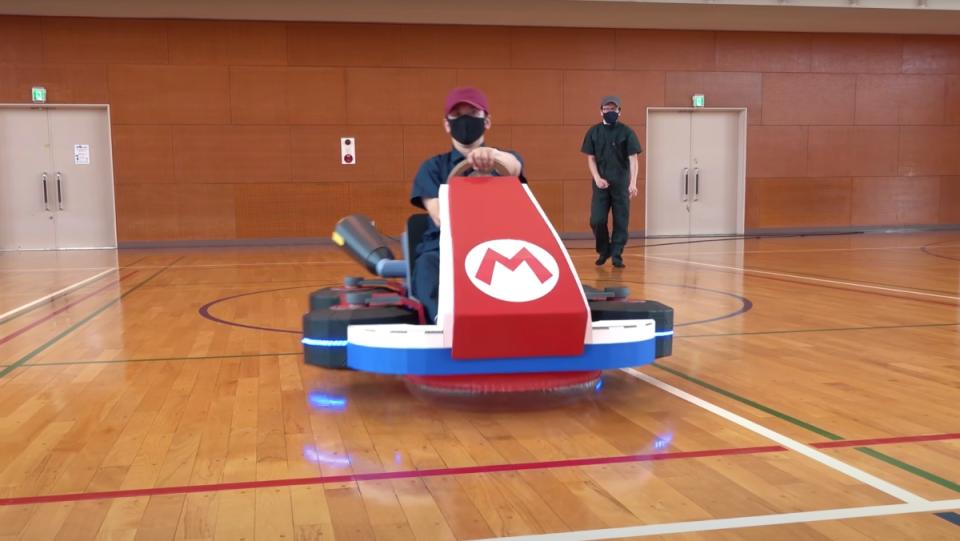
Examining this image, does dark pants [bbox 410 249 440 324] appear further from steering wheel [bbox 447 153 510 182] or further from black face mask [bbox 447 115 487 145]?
black face mask [bbox 447 115 487 145]

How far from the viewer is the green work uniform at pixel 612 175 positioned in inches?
350

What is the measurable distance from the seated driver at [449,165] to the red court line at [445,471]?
1.10 metres

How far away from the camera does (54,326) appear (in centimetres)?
536

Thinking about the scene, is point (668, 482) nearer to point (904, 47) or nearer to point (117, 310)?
point (117, 310)

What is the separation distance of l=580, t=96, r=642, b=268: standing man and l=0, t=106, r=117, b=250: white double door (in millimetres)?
8264

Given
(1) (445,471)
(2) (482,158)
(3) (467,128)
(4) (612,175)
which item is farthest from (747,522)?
(4) (612,175)

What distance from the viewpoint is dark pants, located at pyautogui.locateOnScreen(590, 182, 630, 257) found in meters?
8.95

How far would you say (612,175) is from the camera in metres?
9.01

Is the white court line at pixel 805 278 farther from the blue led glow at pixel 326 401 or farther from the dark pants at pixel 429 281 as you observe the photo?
the blue led glow at pixel 326 401

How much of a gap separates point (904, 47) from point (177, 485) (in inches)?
647

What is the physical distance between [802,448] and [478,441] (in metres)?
1.06

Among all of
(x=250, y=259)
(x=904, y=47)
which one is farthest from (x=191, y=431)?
(x=904, y=47)

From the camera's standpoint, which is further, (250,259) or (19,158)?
(19,158)

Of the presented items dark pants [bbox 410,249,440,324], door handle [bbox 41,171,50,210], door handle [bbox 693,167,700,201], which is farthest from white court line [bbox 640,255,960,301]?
door handle [bbox 41,171,50,210]
